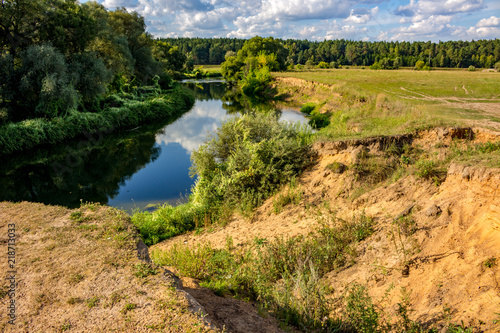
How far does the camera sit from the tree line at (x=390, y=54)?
3433 inches

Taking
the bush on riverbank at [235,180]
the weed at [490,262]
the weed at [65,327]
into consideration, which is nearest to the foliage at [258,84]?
the bush on riverbank at [235,180]

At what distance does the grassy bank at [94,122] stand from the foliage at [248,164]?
14.0 m

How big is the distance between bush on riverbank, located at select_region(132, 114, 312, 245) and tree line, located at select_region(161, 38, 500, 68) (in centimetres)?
7790

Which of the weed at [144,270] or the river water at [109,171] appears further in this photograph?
the river water at [109,171]

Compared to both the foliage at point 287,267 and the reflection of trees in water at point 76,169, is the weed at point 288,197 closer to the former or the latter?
the foliage at point 287,267

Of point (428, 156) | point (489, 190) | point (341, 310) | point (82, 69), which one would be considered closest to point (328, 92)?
point (82, 69)

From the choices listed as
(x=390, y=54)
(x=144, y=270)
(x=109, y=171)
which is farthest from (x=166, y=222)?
(x=390, y=54)

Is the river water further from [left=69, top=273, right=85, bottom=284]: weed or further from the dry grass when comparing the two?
[left=69, top=273, right=85, bottom=284]: weed

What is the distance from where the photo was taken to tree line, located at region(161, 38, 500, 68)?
87.2m

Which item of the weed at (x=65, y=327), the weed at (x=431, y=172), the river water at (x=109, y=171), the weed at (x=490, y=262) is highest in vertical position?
the weed at (x=431, y=172)

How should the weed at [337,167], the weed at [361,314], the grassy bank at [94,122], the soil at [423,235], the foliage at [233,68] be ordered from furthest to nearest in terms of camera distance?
the foliage at [233,68]
the grassy bank at [94,122]
the weed at [337,167]
the soil at [423,235]
the weed at [361,314]

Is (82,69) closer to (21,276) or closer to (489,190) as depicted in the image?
(21,276)

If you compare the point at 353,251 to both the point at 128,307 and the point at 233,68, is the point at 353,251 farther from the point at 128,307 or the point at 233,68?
the point at 233,68

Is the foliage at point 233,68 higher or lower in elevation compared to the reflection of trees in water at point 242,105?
higher
